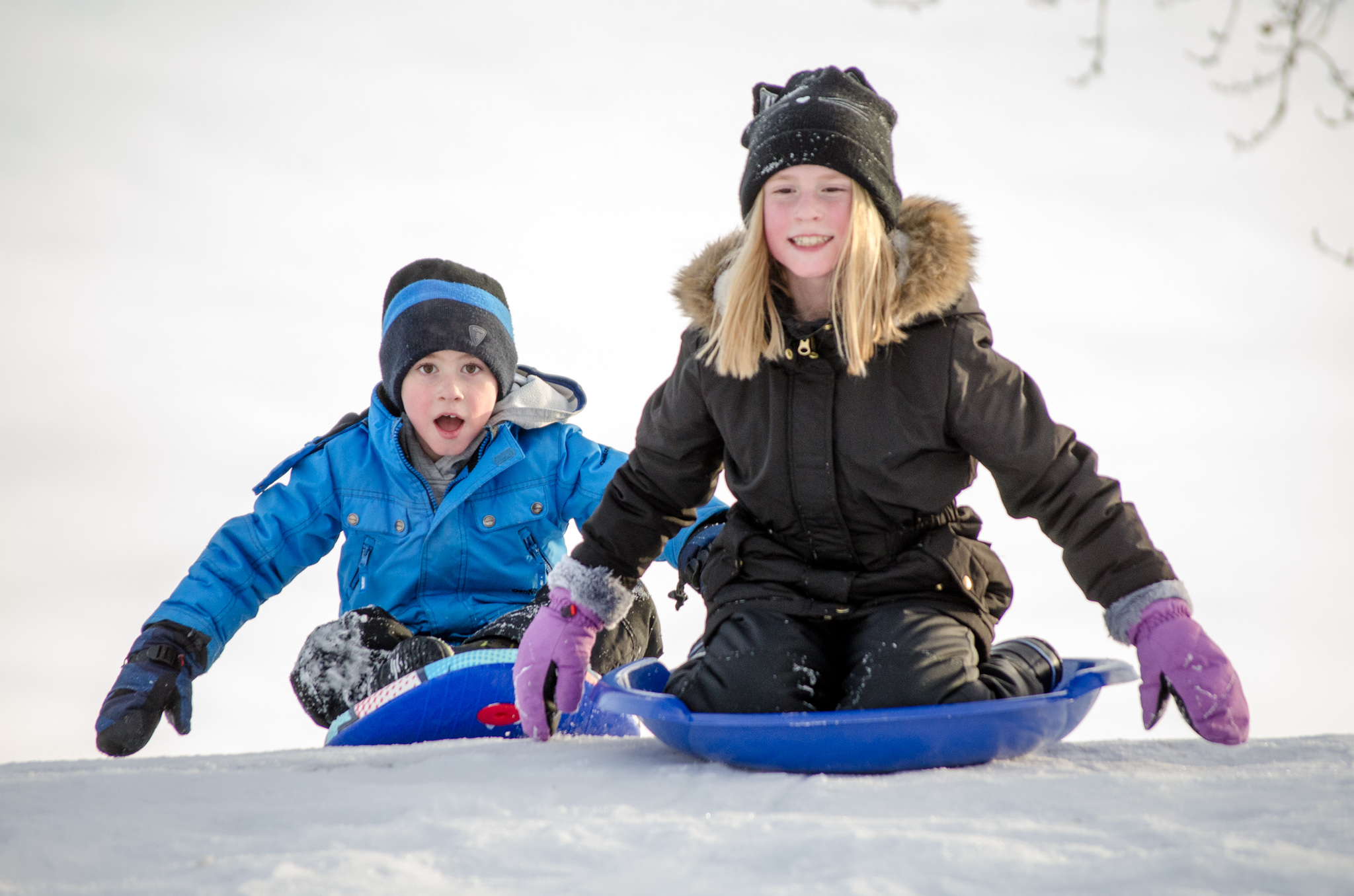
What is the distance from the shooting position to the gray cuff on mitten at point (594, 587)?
2.03 metres

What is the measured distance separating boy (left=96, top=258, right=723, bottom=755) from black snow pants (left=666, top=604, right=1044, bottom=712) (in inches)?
21.2

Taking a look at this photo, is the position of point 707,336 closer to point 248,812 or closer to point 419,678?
point 419,678

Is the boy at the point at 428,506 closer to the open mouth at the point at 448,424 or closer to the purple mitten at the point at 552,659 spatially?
the open mouth at the point at 448,424

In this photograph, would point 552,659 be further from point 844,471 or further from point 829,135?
point 829,135

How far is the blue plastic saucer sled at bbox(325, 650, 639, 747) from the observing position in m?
2.10

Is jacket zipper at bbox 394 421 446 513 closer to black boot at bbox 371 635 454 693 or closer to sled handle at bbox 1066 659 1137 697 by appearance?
black boot at bbox 371 635 454 693

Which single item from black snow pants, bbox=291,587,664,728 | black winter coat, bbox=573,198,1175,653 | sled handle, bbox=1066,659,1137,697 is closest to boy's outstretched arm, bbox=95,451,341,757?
black snow pants, bbox=291,587,664,728

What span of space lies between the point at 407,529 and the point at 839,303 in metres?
1.26

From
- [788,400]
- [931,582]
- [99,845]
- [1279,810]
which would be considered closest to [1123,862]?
[1279,810]

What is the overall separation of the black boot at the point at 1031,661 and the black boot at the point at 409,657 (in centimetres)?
109

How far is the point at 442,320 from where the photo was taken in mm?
2703

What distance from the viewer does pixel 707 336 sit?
2070mm

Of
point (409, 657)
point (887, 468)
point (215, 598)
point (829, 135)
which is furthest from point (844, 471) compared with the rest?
point (215, 598)

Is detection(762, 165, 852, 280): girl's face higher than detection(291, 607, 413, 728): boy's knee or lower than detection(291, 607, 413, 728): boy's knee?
higher
